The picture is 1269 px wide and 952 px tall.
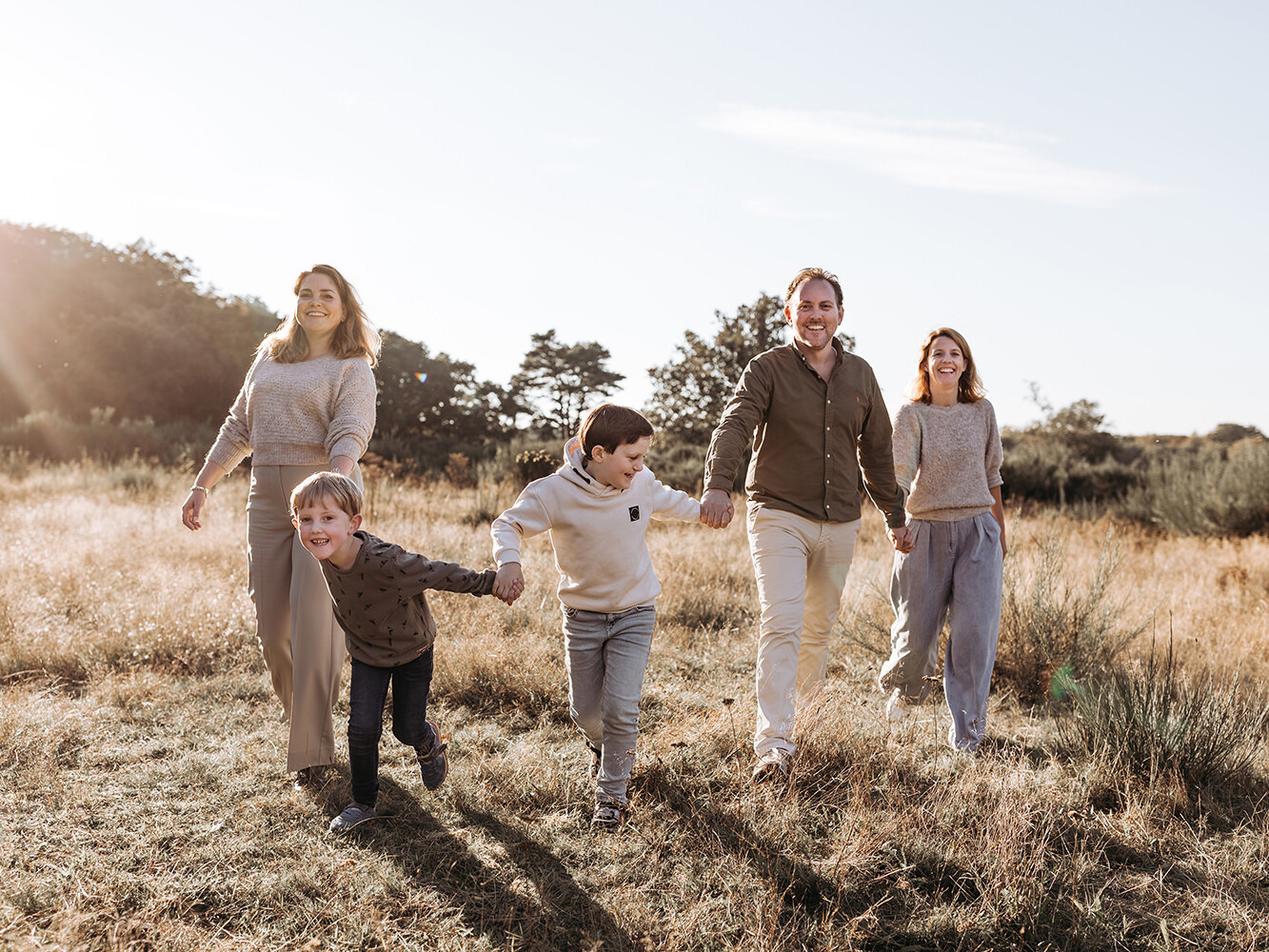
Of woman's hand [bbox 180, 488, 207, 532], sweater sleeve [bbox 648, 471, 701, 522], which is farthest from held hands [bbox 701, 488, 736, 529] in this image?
woman's hand [bbox 180, 488, 207, 532]

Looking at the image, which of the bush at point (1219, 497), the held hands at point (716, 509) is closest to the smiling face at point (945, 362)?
the held hands at point (716, 509)

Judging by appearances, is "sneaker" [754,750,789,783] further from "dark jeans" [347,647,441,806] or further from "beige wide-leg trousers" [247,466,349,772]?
"beige wide-leg trousers" [247,466,349,772]

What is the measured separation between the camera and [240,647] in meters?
5.58

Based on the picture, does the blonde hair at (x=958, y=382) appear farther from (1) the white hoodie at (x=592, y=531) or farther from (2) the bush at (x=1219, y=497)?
(2) the bush at (x=1219, y=497)

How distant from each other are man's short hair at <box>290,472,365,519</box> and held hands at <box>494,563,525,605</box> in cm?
61

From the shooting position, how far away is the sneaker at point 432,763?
350cm

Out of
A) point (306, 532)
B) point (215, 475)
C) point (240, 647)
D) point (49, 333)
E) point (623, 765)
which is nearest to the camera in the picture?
point (306, 532)

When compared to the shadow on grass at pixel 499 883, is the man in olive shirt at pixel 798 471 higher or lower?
higher

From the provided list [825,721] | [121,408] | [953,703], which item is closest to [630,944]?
[825,721]

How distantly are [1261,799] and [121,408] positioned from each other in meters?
26.9

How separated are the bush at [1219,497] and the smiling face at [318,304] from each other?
12686 mm

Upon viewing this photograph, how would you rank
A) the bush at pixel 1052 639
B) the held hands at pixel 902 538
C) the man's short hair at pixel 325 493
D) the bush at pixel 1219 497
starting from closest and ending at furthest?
1. the man's short hair at pixel 325 493
2. the held hands at pixel 902 538
3. the bush at pixel 1052 639
4. the bush at pixel 1219 497

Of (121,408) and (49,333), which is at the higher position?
(49,333)

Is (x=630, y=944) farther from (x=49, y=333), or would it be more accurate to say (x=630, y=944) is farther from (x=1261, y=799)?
(x=49, y=333)
